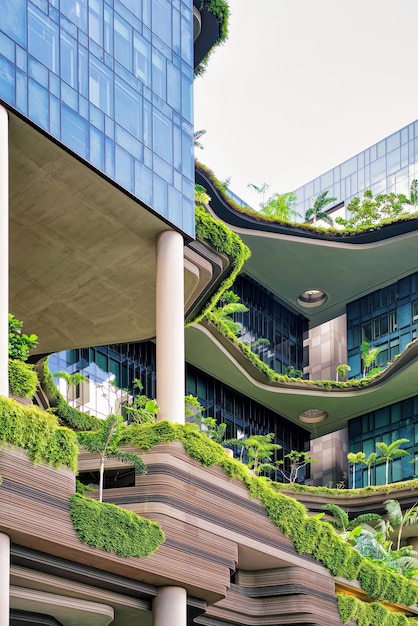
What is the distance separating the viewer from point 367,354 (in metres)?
56.8

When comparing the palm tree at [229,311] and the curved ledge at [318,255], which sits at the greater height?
the curved ledge at [318,255]

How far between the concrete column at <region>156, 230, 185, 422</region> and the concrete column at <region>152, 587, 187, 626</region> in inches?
151

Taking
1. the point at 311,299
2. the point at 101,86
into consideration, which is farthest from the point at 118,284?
the point at 311,299

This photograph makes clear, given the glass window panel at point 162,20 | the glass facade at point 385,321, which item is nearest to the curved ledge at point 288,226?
the glass facade at point 385,321

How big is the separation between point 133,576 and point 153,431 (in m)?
3.06

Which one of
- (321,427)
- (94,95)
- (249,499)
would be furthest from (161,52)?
(321,427)

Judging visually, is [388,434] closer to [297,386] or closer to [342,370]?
[342,370]

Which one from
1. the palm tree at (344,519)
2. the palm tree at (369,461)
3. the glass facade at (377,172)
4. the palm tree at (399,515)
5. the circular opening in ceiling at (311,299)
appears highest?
the glass facade at (377,172)

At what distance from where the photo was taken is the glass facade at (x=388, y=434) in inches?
2096

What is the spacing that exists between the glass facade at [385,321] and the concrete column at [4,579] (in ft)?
131

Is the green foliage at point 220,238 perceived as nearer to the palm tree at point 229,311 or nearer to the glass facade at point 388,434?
the palm tree at point 229,311

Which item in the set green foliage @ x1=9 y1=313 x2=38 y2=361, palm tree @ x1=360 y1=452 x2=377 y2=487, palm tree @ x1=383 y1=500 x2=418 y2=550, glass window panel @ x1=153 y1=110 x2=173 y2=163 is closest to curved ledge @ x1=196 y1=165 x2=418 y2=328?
palm tree @ x1=360 y1=452 x2=377 y2=487

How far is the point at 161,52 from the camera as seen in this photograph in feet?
83.6

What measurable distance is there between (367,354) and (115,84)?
116 feet
